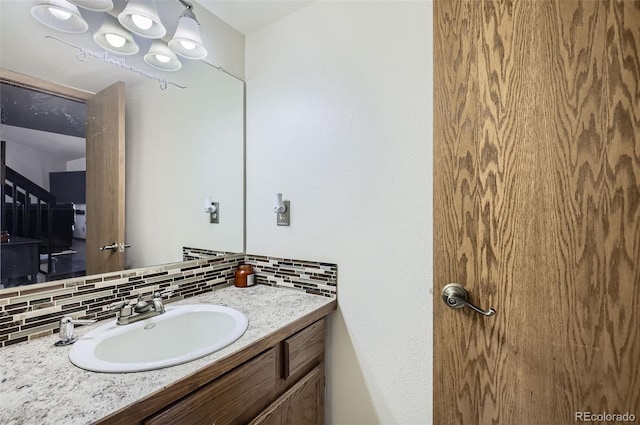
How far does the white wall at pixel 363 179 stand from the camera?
1084 mm

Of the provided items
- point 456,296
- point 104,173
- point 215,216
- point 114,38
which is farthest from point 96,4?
point 456,296

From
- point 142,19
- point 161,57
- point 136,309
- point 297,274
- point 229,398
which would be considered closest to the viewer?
point 229,398

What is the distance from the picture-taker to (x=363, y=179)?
3.97ft

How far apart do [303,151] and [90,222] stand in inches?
36.1

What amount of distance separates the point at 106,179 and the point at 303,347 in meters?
1.01

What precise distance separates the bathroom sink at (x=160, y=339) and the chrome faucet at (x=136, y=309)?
0.06 ft

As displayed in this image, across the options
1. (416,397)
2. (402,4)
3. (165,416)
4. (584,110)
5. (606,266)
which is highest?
(402,4)

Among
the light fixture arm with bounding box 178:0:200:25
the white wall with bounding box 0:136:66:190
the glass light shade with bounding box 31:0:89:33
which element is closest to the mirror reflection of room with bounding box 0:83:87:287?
the white wall with bounding box 0:136:66:190

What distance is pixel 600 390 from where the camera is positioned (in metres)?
0.68

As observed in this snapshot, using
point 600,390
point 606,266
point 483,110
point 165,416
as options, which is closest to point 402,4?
point 483,110

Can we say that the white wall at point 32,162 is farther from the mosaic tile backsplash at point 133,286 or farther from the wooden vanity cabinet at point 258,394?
the wooden vanity cabinet at point 258,394

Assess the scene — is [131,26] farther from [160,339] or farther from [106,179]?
[160,339]

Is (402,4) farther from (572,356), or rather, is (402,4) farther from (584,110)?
(572,356)

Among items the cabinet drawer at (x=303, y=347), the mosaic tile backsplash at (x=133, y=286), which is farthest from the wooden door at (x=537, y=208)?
the mosaic tile backsplash at (x=133, y=286)
